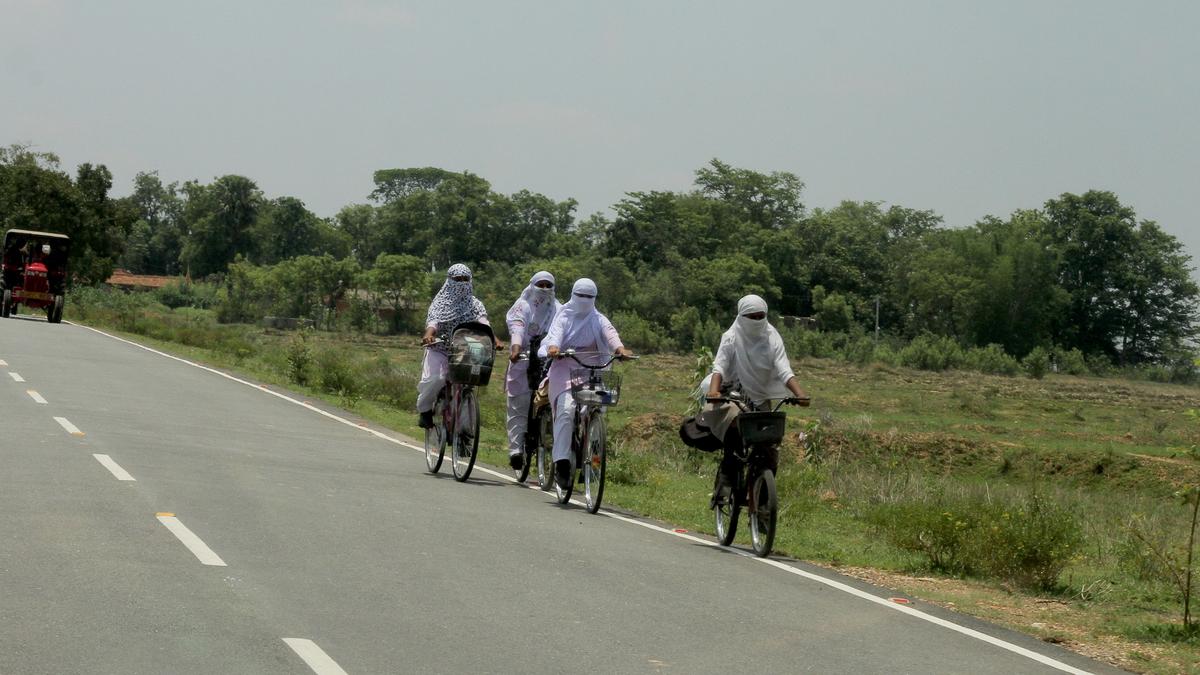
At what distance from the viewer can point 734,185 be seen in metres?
126

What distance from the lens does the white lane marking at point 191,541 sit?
8750 millimetres

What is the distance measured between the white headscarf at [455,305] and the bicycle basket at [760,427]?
4.80 m

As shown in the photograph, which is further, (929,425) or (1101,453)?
(929,425)

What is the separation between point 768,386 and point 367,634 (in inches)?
201

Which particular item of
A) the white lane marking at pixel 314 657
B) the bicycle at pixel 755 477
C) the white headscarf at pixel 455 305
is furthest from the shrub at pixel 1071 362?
the white lane marking at pixel 314 657

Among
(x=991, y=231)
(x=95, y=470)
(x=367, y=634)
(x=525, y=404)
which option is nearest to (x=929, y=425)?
(x=525, y=404)

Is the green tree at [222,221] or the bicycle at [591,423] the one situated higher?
the green tree at [222,221]

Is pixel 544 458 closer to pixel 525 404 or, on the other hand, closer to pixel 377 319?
pixel 525 404

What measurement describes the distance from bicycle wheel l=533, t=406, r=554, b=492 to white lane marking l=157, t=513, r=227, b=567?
15.3ft

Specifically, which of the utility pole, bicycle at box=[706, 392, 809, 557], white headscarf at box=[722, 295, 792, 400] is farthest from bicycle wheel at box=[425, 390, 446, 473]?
the utility pole

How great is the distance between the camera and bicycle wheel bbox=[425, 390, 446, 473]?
48.8ft

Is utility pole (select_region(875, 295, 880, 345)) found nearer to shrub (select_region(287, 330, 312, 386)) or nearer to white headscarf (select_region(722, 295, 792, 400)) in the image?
shrub (select_region(287, 330, 312, 386))

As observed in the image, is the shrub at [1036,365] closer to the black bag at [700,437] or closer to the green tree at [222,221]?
the green tree at [222,221]

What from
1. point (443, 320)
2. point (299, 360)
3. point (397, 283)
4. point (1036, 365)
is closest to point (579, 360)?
point (443, 320)
